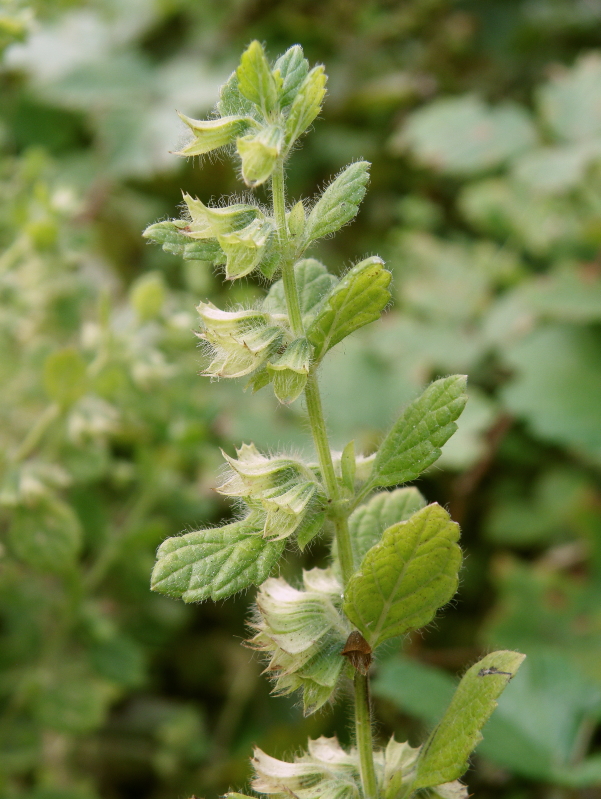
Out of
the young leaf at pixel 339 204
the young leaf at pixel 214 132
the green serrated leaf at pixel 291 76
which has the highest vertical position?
the green serrated leaf at pixel 291 76

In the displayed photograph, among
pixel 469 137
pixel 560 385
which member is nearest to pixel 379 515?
pixel 560 385

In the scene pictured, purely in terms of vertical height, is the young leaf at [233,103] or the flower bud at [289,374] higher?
the young leaf at [233,103]

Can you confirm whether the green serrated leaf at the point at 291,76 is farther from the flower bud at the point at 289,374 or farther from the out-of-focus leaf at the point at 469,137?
the out-of-focus leaf at the point at 469,137

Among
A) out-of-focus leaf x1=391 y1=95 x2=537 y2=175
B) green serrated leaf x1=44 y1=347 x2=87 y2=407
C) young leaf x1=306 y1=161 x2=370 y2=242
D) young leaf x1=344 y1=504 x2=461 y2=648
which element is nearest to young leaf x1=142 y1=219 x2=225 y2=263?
young leaf x1=306 y1=161 x2=370 y2=242

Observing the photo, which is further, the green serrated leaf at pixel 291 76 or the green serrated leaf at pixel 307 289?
the green serrated leaf at pixel 307 289

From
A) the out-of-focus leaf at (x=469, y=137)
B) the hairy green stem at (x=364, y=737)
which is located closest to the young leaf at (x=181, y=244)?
the hairy green stem at (x=364, y=737)

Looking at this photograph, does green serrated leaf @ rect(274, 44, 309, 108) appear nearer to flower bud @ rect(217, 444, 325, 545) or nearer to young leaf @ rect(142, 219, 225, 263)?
young leaf @ rect(142, 219, 225, 263)
